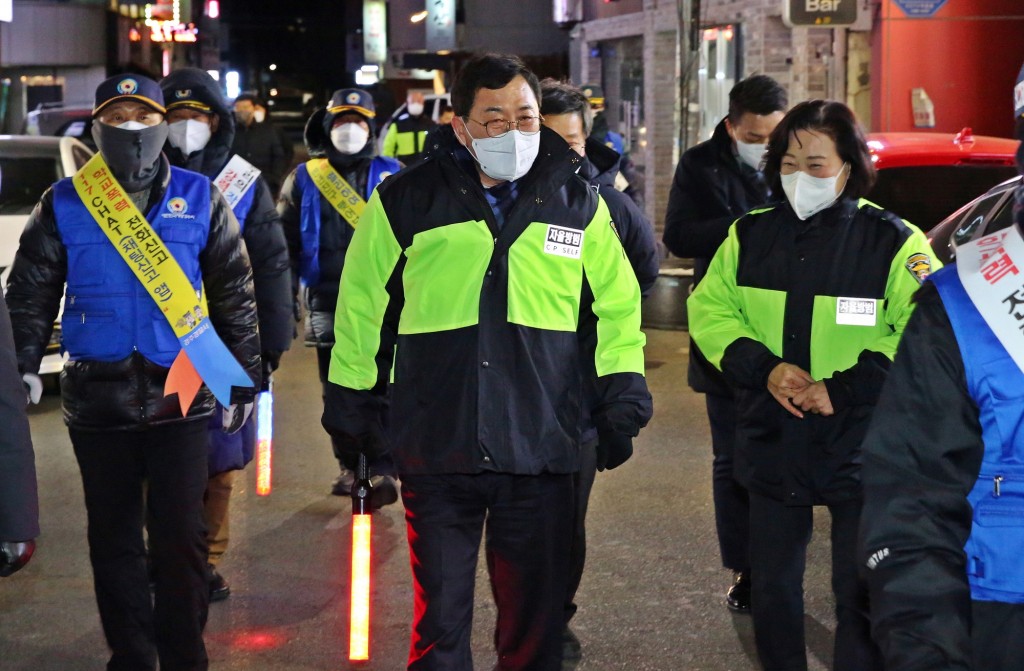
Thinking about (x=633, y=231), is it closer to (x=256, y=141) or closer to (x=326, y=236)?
(x=326, y=236)

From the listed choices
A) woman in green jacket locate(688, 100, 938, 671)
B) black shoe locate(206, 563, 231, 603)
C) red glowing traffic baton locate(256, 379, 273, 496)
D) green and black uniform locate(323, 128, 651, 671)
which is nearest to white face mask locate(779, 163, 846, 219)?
woman in green jacket locate(688, 100, 938, 671)

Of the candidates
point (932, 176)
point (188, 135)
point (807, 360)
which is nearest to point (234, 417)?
point (188, 135)

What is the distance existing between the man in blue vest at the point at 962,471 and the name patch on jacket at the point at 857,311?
179 cm

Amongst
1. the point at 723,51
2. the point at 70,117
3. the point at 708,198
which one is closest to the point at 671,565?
the point at 708,198

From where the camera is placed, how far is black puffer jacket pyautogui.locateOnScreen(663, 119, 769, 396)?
5.91 metres

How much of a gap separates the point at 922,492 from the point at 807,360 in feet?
6.37

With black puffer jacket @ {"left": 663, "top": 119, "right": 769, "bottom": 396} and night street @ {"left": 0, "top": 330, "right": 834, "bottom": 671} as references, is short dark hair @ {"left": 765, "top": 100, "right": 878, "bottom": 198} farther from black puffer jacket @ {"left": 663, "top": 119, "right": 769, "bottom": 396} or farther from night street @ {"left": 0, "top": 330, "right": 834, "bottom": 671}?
night street @ {"left": 0, "top": 330, "right": 834, "bottom": 671}

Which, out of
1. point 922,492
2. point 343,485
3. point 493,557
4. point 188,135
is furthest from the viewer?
point 343,485

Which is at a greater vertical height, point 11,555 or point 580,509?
point 11,555

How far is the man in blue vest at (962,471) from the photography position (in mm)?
2490

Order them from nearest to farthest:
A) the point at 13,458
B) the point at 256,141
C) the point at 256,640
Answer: the point at 13,458, the point at 256,640, the point at 256,141

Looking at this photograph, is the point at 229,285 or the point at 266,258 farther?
the point at 266,258

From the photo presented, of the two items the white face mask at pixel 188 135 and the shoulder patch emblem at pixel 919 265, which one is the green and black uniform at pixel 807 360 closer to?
the shoulder patch emblem at pixel 919 265

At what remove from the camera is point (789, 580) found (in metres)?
4.50
